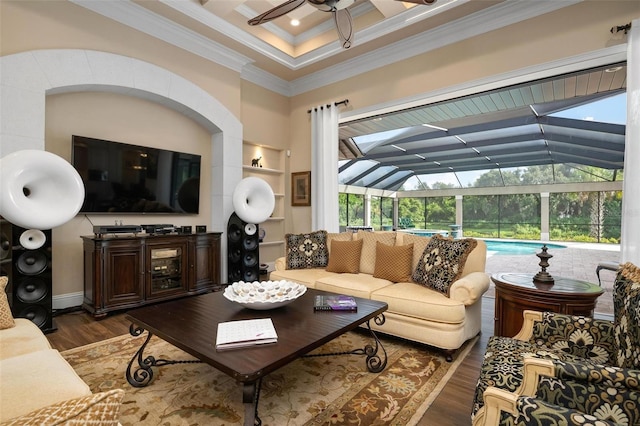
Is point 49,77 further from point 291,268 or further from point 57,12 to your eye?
point 291,268

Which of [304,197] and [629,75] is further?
[304,197]

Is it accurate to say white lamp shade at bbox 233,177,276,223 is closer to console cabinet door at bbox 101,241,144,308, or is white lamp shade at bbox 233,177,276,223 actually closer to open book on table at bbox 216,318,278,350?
console cabinet door at bbox 101,241,144,308

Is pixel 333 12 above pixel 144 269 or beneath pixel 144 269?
above

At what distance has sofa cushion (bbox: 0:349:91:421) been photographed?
1041mm

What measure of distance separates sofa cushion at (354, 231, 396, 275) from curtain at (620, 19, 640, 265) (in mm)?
1949

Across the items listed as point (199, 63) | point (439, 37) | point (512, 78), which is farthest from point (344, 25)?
point (199, 63)

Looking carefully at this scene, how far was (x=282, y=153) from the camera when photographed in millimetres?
5500

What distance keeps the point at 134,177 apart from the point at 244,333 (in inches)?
116

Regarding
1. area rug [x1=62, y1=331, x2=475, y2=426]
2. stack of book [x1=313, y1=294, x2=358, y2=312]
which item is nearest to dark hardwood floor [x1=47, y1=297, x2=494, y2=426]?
area rug [x1=62, y1=331, x2=475, y2=426]

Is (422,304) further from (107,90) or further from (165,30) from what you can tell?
(165,30)

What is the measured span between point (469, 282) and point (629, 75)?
7.61ft

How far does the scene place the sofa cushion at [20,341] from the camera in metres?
1.49

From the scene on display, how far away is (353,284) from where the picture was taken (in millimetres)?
2859

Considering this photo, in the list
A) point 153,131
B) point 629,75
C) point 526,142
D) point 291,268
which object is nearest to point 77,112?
point 153,131
